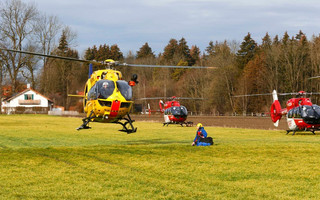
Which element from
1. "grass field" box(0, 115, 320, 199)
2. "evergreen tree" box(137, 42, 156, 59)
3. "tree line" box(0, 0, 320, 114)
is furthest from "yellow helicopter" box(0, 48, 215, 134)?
"evergreen tree" box(137, 42, 156, 59)

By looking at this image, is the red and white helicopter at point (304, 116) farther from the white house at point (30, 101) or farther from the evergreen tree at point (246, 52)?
the white house at point (30, 101)

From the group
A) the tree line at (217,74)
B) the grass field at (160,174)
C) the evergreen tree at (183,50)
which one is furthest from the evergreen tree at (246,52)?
the grass field at (160,174)

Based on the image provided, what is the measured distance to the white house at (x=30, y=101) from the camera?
4149 inches

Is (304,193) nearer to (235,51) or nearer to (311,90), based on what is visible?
(311,90)

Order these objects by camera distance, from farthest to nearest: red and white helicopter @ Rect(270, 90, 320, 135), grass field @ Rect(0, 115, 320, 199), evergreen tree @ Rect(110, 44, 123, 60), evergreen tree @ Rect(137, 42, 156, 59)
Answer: evergreen tree @ Rect(137, 42, 156, 59) < evergreen tree @ Rect(110, 44, 123, 60) < red and white helicopter @ Rect(270, 90, 320, 135) < grass field @ Rect(0, 115, 320, 199)

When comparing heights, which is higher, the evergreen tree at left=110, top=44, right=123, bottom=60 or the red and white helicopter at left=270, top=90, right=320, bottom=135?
the evergreen tree at left=110, top=44, right=123, bottom=60

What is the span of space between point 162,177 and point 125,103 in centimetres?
799

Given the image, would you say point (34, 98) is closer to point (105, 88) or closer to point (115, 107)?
point (105, 88)

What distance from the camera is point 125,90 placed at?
20469 mm

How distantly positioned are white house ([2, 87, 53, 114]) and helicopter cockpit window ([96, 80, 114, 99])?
290 ft

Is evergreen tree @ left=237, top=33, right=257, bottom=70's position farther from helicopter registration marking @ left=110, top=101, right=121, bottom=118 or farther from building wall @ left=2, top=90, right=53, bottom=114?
helicopter registration marking @ left=110, top=101, right=121, bottom=118

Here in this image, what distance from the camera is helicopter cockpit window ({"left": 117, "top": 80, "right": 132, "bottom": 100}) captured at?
2039 centimetres

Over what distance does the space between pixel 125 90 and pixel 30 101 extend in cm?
9196

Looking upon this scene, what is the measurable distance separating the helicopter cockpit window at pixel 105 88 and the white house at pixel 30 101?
88.5m
